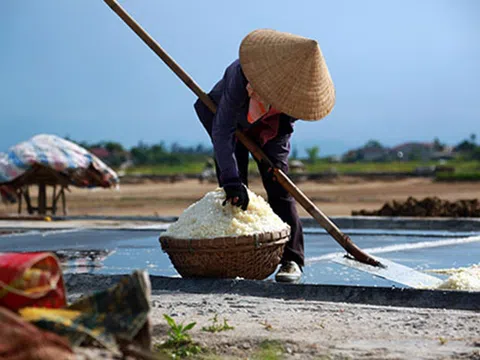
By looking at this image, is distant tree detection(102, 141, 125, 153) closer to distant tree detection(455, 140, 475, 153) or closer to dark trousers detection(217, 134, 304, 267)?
distant tree detection(455, 140, 475, 153)

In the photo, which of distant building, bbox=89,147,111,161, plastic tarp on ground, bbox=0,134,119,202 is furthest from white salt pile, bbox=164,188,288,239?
distant building, bbox=89,147,111,161

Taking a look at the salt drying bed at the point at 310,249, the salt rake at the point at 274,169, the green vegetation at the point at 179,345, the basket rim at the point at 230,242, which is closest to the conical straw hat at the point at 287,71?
the salt rake at the point at 274,169

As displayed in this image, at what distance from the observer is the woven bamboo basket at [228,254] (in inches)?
187

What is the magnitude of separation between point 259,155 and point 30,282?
3059mm

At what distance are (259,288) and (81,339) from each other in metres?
2.54

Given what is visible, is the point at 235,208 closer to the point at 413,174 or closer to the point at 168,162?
the point at 413,174

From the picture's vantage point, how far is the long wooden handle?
5250 millimetres

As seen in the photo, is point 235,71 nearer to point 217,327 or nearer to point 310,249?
point 217,327

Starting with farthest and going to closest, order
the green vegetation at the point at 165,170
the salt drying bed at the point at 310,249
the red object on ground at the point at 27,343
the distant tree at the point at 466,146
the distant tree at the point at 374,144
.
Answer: the distant tree at the point at 374,144 < the distant tree at the point at 466,146 < the green vegetation at the point at 165,170 < the salt drying bed at the point at 310,249 < the red object on ground at the point at 27,343

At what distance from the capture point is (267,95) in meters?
4.81

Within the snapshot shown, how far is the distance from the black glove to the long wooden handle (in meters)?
0.42

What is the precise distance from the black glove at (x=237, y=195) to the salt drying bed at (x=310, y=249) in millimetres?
698

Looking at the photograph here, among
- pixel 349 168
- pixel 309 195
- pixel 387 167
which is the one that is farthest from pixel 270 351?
pixel 387 167

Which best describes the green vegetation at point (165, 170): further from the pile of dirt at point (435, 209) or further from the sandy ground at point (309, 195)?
the pile of dirt at point (435, 209)
